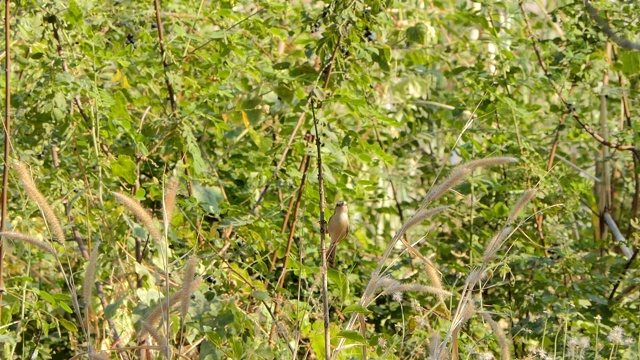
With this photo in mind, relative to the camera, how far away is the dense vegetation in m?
2.95

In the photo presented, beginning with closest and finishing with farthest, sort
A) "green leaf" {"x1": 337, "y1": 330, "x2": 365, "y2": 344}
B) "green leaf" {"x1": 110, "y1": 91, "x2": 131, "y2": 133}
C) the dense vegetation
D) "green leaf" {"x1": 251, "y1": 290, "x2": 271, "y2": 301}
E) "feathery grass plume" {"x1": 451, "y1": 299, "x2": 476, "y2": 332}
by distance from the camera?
"feathery grass plume" {"x1": 451, "y1": 299, "x2": 476, "y2": 332} < "green leaf" {"x1": 337, "y1": 330, "x2": 365, "y2": 344} < "green leaf" {"x1": 251, "y1": 290, "x2": 271, "y2": 301} < the dense vegetation < "green leaf" {"x1": 110, "y1": 91, "x2": 131, "y2": 133}

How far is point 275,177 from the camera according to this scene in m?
3.44

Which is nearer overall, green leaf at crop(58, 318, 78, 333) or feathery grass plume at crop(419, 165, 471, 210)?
feathery grass plume at crop(419, 165, 471, 210)

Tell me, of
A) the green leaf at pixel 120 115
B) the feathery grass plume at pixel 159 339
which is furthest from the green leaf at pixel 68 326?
the feathery grass plume at pixel 159 339

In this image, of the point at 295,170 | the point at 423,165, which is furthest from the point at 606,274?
the point at 295,170

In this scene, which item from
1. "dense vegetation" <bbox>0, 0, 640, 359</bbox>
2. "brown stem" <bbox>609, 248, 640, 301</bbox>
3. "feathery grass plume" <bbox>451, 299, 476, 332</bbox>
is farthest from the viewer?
"brown stem" <bbox>609, 248, 640, 301</bbox>

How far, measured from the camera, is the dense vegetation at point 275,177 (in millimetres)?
2949

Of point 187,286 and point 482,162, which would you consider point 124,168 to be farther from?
point 482,162

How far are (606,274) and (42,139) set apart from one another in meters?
2.26

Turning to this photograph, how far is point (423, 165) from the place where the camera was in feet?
14.8

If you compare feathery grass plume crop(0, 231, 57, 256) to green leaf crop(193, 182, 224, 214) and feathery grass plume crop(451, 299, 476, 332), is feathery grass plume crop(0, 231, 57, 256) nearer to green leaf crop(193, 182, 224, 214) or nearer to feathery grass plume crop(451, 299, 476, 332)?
feathery grass plume crop(451, 299, 476, 332)

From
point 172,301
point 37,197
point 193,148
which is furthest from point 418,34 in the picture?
point 37,197

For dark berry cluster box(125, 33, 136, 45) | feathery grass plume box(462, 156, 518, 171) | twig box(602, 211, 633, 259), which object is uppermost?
feathery grass plume box(462, 156, 518, 171)

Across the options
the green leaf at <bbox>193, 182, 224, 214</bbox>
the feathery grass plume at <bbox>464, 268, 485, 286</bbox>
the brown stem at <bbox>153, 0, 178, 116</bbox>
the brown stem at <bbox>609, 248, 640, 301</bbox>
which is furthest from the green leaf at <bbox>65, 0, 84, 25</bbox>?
the brown stem at <bbox>609, 248, 640, 301</bbox>
